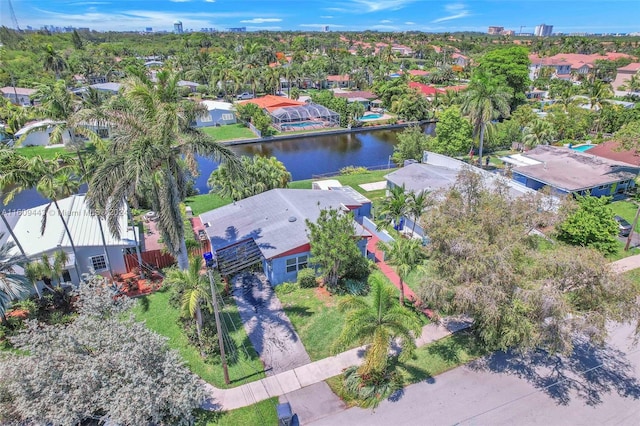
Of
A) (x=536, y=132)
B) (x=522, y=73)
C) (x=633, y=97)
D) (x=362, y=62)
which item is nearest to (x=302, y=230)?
(x=536, y=132)

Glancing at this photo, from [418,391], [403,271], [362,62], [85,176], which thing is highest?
[362,62]

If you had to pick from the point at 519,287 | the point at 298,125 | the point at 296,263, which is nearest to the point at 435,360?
the point at 519,287

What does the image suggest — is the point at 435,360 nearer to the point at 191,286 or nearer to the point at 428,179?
the point at 191,286

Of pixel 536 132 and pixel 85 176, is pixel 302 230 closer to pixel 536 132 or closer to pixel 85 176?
pixel 85 176

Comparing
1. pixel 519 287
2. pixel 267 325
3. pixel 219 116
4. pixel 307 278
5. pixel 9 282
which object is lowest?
pixel 267 325

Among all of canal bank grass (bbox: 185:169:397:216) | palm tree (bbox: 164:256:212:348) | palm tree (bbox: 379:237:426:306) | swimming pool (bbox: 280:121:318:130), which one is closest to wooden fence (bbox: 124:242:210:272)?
palm tree (bbox: 164:256:212:348)

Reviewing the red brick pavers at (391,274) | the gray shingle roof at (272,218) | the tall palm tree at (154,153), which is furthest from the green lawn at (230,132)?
the tall palm tree at (154,153)
